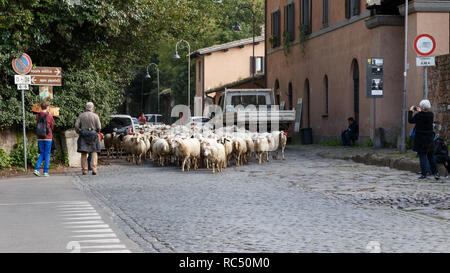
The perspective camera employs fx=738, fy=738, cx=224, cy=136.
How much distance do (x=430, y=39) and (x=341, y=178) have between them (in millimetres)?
4671

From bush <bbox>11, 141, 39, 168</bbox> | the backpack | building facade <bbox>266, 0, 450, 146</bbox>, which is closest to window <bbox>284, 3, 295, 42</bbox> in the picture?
building facade <bbox>266, 0, 450, 146</bbox>

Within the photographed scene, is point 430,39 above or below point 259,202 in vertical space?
above

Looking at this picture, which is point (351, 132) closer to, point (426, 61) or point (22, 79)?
point (426, 61)

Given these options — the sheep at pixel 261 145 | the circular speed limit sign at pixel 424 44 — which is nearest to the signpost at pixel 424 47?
the circular speed limit sign at pixel 424 44

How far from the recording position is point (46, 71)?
784 inches

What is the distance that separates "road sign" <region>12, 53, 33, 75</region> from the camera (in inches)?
749

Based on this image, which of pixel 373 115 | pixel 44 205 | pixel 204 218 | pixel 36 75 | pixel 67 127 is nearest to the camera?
pixel 204 218

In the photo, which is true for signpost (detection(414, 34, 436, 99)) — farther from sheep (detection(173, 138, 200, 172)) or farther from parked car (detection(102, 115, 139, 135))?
parked car (detection(102, 115, 139, 135))

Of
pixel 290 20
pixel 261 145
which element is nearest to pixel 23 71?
pixel 261 145

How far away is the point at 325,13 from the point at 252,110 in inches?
307

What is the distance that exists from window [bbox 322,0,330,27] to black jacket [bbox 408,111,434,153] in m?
17.9

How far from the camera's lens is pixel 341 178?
1669 centimetres
